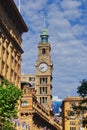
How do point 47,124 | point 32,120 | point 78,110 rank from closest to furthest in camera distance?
point 78,110 → point 32,120 → point 47,124

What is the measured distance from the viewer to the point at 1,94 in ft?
171

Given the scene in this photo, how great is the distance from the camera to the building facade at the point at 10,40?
7856 centimetres

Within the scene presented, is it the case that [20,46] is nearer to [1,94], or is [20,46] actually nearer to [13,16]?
[13,16]

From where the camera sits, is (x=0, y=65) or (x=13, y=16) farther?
(x=13, y=16)

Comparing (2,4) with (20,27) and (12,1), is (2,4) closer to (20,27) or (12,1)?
(12,1)

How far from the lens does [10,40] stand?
85.0 meters

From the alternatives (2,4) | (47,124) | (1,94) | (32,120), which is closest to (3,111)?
(1,94)

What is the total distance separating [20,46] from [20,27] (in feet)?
14.4

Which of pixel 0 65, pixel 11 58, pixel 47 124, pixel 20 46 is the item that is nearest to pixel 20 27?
pixel 20 46

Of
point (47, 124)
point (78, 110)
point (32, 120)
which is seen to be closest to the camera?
point (78, 110)

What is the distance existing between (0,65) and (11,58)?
30.8 ft

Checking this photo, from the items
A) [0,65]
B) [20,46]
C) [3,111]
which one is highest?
[20,46]

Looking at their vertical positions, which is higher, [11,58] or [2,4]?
[2,4]

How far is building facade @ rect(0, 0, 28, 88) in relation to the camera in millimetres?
78562
